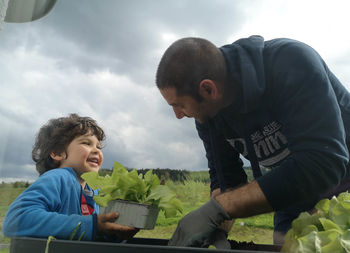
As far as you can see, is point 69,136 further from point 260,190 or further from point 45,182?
point 260,190

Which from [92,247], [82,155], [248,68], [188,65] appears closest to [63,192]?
[82,155]

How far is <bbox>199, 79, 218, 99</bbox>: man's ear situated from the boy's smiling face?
1.08ft

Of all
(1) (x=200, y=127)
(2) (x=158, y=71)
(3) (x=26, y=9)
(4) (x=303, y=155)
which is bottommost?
(4) (x=303, y=155)

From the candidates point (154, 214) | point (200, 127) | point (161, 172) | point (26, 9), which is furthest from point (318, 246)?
A: point (26, 9)

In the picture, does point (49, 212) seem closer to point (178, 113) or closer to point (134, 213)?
point (134, 213)

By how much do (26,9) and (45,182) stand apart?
1.28 feet

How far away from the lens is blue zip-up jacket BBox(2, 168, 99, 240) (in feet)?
1.71

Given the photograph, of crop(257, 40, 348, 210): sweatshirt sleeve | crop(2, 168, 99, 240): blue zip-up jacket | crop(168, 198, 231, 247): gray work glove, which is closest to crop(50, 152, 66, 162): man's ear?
crop(2, 168, 99, 240): blue zip-up jacket

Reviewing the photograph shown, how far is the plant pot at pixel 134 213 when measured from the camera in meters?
0.53

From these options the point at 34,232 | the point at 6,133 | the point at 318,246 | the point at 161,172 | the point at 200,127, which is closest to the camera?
the point at 318,246

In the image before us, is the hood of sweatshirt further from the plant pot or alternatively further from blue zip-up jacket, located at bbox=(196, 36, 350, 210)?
the plant pot

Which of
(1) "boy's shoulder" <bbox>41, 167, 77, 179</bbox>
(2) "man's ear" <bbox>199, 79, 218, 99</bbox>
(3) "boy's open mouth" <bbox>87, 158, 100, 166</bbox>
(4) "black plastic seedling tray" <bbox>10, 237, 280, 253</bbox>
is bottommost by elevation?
(4) "black plastic seedling tray" <bbox>10, 237, 280, 253</bbox>

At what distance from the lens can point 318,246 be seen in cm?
37

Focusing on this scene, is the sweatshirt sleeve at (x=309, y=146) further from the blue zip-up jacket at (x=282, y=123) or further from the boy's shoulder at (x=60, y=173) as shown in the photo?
the boy's shoulder at (x=60, y=173)
